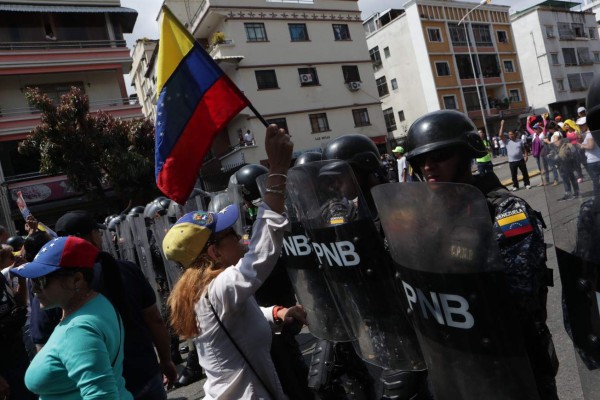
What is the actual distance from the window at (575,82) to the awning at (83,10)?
133ft

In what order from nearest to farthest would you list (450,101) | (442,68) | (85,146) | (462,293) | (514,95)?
(462,293)
(85,146)
(450,101)
(442,68)
(514,95)

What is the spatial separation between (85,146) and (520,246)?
59.8ft

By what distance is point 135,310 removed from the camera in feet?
8.85

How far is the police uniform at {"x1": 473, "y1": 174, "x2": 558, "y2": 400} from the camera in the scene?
157 cm

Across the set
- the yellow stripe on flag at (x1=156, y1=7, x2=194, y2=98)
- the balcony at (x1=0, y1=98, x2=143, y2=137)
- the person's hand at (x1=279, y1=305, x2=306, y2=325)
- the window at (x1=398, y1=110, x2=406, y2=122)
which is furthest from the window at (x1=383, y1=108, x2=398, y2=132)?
the person's hand at (x1=279, y1=305, x2=306, y2=325)

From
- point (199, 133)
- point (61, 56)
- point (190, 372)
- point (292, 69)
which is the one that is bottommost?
point (190, 372)

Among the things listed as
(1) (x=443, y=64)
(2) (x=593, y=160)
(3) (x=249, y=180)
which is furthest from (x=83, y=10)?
(1) (x=443, y=64)

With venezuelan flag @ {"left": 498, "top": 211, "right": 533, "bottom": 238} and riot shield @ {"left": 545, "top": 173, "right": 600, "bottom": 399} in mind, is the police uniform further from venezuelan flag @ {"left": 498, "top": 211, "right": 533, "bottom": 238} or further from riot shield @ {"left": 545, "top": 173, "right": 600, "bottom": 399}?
riot shield @ {"left": 545, "top": 173, "right": 600, "bottom": 399}

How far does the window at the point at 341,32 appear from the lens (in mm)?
30391

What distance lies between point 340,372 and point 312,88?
88.8 ft

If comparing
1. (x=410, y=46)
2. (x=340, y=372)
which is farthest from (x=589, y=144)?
(x=410, y=46)

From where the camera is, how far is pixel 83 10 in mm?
22438

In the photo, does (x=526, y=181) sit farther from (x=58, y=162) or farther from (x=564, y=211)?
(x=58, y=162)

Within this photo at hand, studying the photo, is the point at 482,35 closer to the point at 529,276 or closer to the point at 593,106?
the point at 593,106
